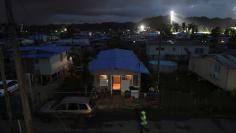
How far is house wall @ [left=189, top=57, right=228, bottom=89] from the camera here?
21.7 m

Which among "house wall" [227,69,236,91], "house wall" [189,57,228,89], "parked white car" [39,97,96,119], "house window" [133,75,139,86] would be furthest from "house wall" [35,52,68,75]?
"house wall" [227,69,236,91]

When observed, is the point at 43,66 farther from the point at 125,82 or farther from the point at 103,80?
the point at 125,82

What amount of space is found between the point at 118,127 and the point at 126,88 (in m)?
5.91

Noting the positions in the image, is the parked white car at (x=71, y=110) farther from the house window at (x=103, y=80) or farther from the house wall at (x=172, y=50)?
the house wall at (x=172, y=50)

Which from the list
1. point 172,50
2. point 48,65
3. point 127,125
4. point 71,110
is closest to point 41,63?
point 48,65

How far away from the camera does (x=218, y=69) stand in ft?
75.2

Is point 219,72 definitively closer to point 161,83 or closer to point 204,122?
point 161,83

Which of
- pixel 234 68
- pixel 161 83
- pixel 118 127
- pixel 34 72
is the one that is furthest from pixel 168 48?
pixel 118 127

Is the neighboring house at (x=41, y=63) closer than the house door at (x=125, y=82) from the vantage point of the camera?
No

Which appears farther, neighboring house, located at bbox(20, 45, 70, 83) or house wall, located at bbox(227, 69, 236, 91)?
neighboring house, located at bbox(20, 45, 70, 83)

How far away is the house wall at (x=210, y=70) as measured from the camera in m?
21.7

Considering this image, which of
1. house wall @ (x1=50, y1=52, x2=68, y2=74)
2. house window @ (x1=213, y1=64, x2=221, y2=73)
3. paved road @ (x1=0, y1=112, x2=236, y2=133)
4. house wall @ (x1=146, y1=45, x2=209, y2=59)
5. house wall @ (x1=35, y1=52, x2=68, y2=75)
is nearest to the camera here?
paved road @ (x1=0, y1=112, x2=236, y2=133)

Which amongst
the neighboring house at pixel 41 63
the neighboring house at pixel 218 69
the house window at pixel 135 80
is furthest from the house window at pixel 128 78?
the neighboring house at pixel 41 63

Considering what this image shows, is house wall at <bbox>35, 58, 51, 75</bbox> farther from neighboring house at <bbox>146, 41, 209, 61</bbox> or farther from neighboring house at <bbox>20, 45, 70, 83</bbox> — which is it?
neighboring house at <bbox>146, 41, 209, 61</bbox>
